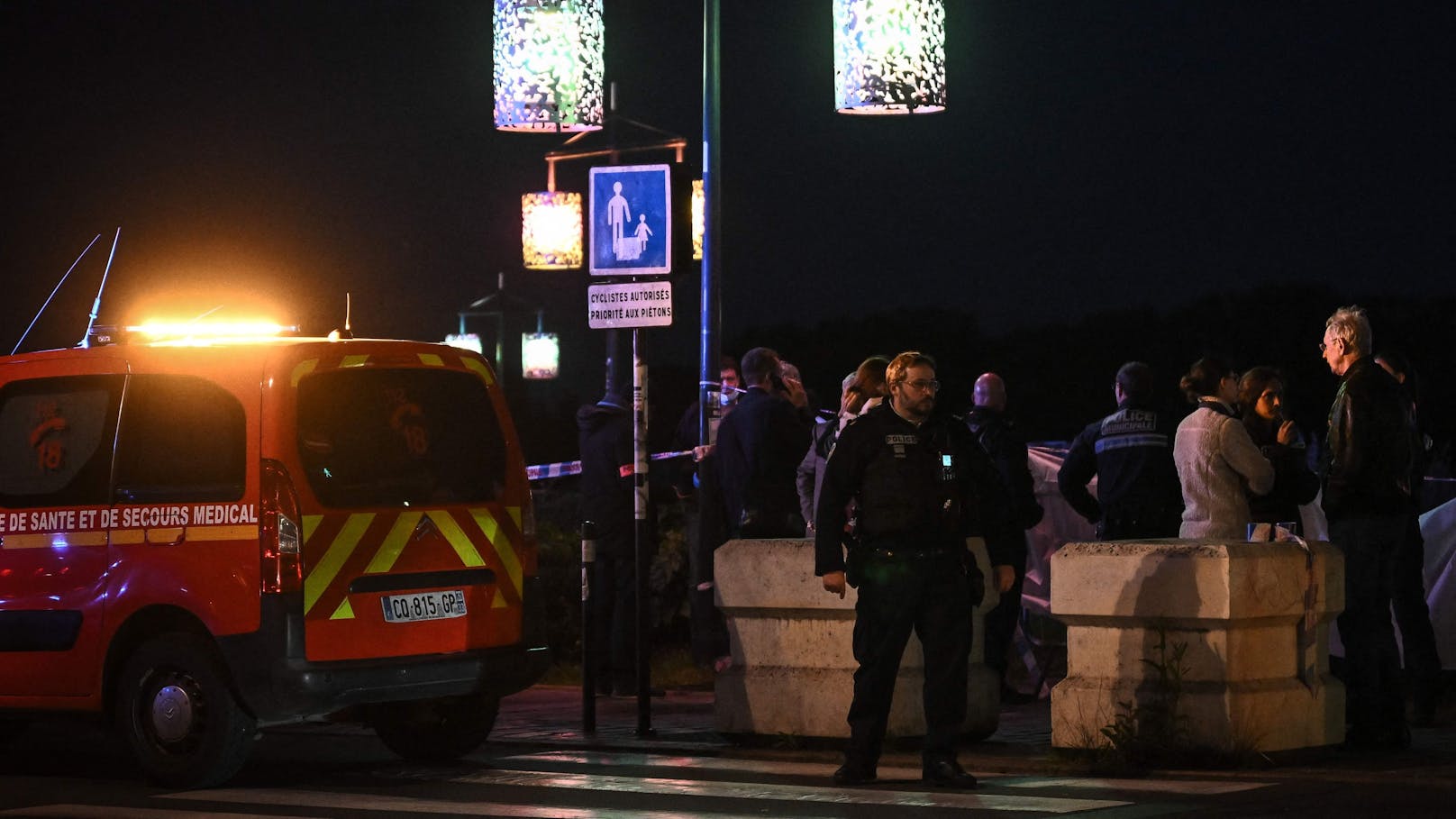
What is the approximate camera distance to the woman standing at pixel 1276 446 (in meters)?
11.1

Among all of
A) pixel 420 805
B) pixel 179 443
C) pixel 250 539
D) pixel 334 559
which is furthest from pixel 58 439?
pixel 420 805

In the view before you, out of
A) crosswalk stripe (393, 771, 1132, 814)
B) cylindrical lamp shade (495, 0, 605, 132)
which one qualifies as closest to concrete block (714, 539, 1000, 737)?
crosswalk stripe (393, 771, 1132, 814)

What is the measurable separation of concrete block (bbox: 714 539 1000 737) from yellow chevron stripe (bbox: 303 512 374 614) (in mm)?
2080

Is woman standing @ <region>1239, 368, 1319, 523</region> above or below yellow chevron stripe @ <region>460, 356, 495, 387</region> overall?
below

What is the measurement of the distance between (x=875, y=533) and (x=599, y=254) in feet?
11.0

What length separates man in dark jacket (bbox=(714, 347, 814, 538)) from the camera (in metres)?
12.8

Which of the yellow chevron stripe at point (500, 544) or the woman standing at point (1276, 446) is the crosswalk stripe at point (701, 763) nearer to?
the yellow chevron stripe at point (500, 544)

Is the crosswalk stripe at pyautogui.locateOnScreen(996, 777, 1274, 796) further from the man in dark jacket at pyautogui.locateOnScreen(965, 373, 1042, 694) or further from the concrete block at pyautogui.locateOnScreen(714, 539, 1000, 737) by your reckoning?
the man in dark jacket at pyautogui.locateOnScreen(965, 373, 1042, 694)

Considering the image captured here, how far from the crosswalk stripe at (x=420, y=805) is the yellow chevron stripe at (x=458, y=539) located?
1.19 meters

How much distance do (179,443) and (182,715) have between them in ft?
3.99

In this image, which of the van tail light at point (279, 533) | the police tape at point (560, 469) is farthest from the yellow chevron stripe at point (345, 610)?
the police tape at point (560, 469)

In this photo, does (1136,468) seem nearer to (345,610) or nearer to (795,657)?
(795,657)

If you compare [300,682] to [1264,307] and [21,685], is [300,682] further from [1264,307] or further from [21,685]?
[1264,307]

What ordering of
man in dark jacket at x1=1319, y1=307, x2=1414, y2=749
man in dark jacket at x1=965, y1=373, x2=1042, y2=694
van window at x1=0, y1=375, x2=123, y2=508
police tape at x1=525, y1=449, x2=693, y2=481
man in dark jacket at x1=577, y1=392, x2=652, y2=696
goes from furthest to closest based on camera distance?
police tape at x1=525, y1=449, x2=693, y2=481 → man in dark jacket at x1=577, y1=392, x2=652, y2=696 → man in dark jacket at x1=965, y1=373, x2=1042, y2=694 → man in dark jacket at x1=1319, y1=307, x2=1414, y2=749 → van window at x1=0, y1=375, x2=123, y2=508
